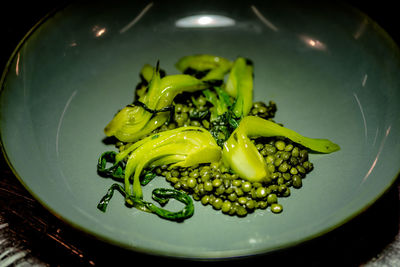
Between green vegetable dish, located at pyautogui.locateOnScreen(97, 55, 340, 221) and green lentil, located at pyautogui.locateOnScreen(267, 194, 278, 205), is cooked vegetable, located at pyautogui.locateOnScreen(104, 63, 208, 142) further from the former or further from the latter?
green lentil, located at pyautogui.locateOnScreen(267, 194, 278, 205)

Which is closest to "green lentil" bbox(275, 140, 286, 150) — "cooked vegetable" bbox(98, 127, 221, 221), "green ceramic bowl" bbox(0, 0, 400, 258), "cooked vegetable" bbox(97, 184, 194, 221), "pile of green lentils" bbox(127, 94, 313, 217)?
"pile of green lentils" bbox(127, 94, 313, 217)

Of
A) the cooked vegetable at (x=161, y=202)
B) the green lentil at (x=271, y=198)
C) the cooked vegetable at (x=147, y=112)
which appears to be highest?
the cooked vegetable at (x=147, y=112)

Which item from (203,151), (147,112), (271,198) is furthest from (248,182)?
(147,112)

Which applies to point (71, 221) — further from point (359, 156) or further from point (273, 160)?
point (359, 156)

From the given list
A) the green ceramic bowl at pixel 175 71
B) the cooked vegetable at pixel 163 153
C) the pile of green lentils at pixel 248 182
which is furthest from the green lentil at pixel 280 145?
the cooked vegetable at pixel 163 153

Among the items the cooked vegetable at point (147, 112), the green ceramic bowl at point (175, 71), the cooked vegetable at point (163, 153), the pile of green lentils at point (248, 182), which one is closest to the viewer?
the green ceramic bowl at point (175, 71)

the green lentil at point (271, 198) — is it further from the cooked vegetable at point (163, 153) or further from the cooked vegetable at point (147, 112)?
the cooked vegetable at point (147, 112)

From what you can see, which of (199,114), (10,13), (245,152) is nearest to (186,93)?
(199,114)
